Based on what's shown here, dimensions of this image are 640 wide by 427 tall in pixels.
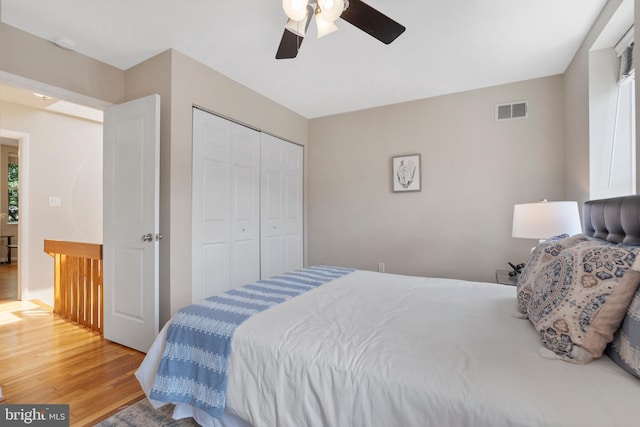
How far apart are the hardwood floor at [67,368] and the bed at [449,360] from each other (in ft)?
2.11

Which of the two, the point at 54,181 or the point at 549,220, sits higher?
the point at 54,181

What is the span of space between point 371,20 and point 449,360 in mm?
1676

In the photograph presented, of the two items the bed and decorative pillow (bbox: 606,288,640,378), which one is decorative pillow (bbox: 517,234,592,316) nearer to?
the bed

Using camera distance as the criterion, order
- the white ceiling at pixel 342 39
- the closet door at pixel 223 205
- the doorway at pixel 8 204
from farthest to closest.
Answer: the doorway at pixel 8 204 → the closet door at pixel 223 205 → the white ceiling at pixel 342 39

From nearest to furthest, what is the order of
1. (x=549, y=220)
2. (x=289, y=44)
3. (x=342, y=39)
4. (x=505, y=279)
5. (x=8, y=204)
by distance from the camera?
1. (x=289, y=44)
2. (x=549, y=220)
3. (x=342, y=39)
4. (x=505, y=279)
5. (x=8, y=204)

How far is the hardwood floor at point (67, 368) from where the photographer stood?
1802mm

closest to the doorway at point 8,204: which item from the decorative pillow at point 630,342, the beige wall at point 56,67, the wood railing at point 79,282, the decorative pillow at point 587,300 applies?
the wood railing at point 79,282

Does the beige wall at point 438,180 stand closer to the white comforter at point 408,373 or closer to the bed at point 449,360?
the bed at point 449,360

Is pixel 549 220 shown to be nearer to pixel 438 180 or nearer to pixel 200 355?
pixel 438 180

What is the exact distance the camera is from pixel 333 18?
1.54 metres

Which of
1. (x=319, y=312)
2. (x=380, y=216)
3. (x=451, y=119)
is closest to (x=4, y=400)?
(x=319, y=312)

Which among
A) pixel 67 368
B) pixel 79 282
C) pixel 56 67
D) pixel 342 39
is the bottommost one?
pixel 67 368

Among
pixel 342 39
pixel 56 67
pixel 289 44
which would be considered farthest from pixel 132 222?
pixel 342 39

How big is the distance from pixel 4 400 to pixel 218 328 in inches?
64.4
